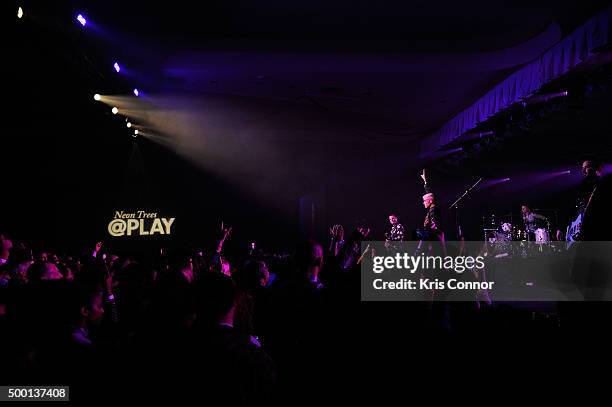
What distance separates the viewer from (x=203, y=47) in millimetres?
7223

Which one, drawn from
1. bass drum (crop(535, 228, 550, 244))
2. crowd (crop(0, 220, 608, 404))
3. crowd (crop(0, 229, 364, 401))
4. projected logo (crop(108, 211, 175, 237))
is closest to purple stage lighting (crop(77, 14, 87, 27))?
crowd (crop(0, 220, 608, 404))

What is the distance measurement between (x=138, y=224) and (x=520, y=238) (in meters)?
10.4

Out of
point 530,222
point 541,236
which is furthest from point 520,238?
point 541,236

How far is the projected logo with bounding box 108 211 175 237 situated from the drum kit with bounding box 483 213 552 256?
353 inches

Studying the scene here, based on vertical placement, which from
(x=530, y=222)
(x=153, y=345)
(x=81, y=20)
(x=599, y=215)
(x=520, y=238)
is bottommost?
(x=153, y=345)

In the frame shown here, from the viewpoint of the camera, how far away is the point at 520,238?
12.8m

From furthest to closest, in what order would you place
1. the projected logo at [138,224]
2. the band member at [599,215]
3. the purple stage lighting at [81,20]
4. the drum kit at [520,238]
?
the drum kit at [520,238], the projected logo at [138,224], the purple stage lighting at [81,20], the band member at [599,215]

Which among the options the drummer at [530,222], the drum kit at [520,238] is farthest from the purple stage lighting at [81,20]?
the drummer at [530,222]

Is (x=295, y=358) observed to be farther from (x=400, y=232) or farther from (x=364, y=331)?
(x=400, y=232)

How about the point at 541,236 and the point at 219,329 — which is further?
the point at 541,236

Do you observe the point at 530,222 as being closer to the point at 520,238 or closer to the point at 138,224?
the point at 520,238

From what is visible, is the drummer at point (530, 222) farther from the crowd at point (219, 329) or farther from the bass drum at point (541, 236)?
the crowd at point (219, 329)

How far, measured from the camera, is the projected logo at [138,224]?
35.6ft

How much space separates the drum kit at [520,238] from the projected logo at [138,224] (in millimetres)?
8965
